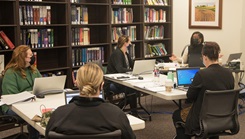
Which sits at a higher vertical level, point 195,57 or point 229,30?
point 229,30

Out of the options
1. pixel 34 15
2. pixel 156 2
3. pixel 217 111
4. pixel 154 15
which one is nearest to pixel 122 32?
pixel 154 15

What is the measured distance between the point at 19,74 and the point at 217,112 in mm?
2229

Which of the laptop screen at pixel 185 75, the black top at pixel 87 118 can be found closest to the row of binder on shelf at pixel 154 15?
the laptop screen at pixel 185 75

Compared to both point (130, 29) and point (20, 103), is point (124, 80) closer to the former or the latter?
point (20, 103)

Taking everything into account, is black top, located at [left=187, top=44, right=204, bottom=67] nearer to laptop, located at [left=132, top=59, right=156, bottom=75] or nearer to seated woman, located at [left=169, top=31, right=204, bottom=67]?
seated woman, located at [left=169, top=31, right=204, bottom=67]

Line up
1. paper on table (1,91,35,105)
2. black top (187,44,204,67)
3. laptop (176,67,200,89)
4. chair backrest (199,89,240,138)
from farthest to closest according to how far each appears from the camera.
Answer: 1. black top (187,44,204,67)
2. laptop (176,67,200,89)
3. paper on table (1,91,35,105)
4. chair backrest (199,89,240,138)

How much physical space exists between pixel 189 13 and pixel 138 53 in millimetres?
1429

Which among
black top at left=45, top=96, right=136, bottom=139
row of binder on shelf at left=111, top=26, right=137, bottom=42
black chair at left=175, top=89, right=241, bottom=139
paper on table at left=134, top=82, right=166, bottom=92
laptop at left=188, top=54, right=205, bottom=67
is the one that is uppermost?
row of binder on shelf at left=111, top=26, right=137, bottom=42

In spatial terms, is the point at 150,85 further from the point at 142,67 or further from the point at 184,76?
the point at 142,67

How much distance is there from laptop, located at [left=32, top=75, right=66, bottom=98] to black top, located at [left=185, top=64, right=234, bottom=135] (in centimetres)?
148

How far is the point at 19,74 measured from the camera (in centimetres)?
390

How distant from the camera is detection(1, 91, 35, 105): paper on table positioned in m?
3.44

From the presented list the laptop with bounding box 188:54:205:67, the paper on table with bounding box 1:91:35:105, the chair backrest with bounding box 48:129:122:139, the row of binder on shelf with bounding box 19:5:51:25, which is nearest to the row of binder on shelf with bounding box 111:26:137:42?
the row of binder on shelf with bounding box 19:5:51:25

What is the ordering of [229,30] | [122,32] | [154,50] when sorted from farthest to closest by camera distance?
[154,50] → [122,32] → [229,30]
